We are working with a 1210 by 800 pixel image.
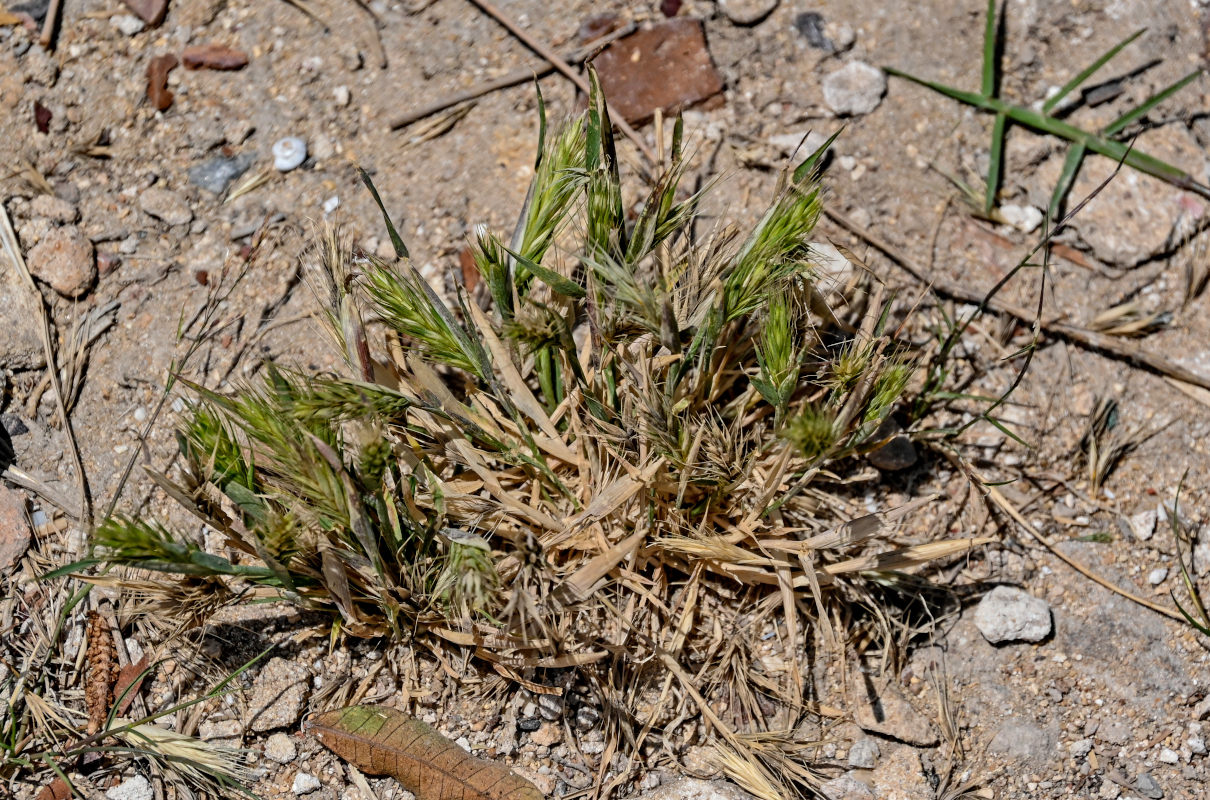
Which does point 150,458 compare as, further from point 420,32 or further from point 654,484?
point 420,32

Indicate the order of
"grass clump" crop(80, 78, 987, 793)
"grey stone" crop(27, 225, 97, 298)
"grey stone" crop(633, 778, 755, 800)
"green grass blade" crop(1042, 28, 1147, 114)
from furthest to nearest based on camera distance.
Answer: "green grass blade" crop(1042, 28, 1147, 114) < "grey stone" crop(27, 225, 97, 298) < "grey stone" crop(633, 778, 755, 800) < "grass clump" crop(80, 78, 987, 793)

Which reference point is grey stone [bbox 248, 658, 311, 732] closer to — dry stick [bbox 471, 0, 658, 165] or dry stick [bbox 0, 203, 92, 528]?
dry stick [bbox 0, 203, 92, 528]

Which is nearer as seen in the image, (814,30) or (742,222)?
(742,222)

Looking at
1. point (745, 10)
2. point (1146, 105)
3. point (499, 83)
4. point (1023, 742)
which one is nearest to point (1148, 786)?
point (1023, 742)

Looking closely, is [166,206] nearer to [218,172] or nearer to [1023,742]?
[218,172]

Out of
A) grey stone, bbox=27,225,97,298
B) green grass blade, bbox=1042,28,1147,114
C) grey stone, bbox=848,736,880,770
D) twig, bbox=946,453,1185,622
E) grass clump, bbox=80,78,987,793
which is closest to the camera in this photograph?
grass clump, bbox=80,78,987,793

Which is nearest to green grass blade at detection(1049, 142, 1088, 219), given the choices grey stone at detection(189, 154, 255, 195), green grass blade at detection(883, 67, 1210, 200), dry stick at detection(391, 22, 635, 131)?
green grass blade at detection(883, 67, 1210, 200)
